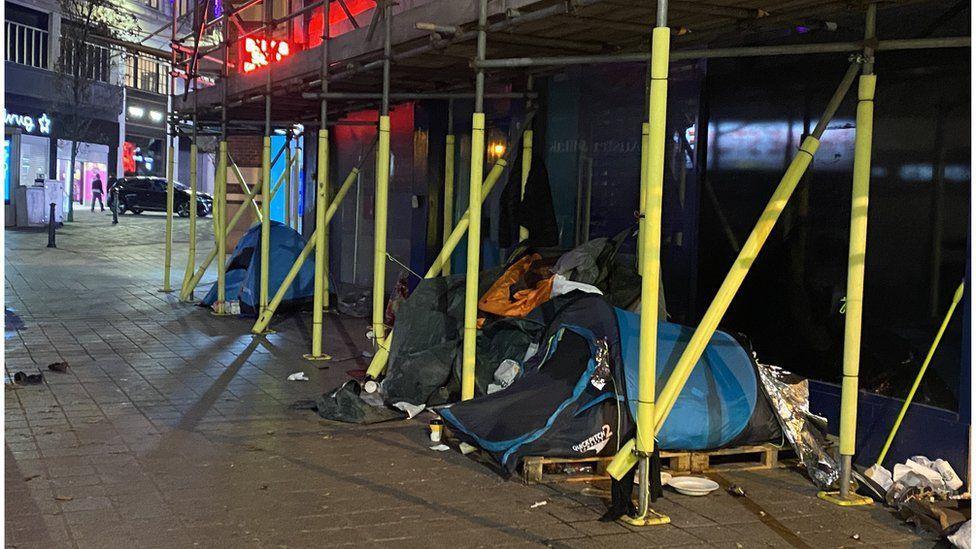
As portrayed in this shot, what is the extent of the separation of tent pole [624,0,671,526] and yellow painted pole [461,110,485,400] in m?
2.09

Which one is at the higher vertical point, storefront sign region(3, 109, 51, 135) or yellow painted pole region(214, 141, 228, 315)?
storefront sign region(3, 109, 51, 135)

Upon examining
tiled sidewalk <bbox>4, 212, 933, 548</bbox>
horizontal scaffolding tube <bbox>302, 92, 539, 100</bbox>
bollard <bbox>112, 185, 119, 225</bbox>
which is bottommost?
tiled sidewalk <bbox>4, 212, 933, 548</bbox>

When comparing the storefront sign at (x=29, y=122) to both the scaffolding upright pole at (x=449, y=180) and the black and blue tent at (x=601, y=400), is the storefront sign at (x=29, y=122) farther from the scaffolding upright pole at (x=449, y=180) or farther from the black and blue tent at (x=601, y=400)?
the black and blue tent at (x=601, y=400)

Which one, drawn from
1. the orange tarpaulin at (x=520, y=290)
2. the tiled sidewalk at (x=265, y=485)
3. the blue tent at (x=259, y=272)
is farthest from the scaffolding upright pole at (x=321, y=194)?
the blue tent at (x=259, y=272)

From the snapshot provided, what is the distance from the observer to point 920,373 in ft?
19.3

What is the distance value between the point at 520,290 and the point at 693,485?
2.73 m

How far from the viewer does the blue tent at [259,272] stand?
13047 millimetres

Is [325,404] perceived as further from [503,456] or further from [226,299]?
[226,299]

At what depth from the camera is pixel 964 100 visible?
607cm

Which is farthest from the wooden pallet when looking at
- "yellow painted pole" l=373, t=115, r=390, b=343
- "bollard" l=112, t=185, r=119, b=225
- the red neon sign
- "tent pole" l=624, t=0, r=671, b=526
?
"bollard" l=112, t=185, r=119, b=225

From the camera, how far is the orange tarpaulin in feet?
25.6

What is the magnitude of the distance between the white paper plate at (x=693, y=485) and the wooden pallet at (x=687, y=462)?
236mm

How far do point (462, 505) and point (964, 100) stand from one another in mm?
3895

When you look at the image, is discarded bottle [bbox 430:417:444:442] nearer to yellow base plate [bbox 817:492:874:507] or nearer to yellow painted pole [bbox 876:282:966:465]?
yellow base plate [bbox 817:492:874:507]
